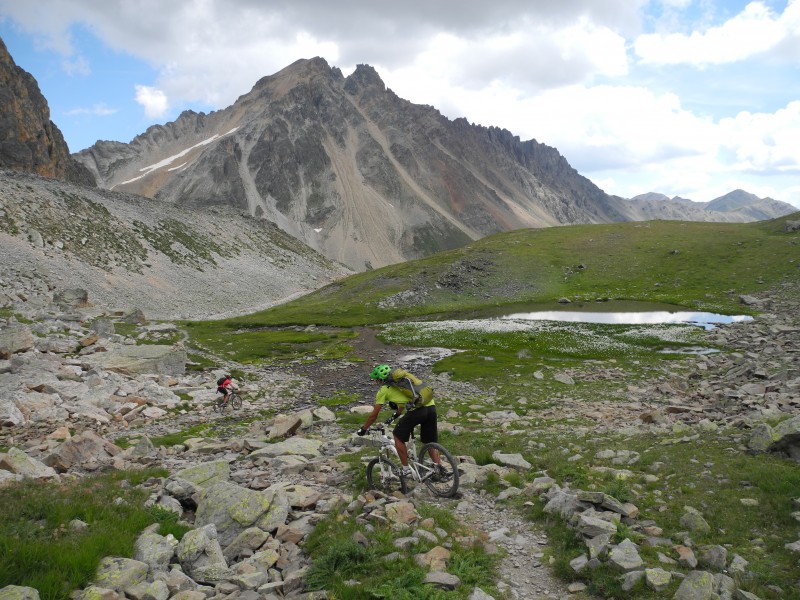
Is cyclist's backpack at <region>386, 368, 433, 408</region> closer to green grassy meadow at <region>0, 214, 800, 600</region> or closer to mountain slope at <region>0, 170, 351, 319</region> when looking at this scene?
green grassy meadow at <region>0, 214, 800, 600</region>

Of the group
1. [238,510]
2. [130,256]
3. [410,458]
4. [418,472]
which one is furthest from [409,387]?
[130,256]

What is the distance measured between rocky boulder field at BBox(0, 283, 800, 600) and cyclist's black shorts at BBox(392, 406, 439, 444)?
1.65m

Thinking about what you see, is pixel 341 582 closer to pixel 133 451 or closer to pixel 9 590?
pixel 9 590

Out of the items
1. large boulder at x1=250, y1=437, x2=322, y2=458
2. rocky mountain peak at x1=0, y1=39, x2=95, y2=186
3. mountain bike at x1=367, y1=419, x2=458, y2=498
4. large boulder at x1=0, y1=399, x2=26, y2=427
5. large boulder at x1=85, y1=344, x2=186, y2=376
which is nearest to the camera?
mountain bike at x1=367, y1=419, x2=458, y2=498

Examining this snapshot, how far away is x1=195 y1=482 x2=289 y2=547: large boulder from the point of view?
11406mm

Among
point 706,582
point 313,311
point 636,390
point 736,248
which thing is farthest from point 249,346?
point 736,248

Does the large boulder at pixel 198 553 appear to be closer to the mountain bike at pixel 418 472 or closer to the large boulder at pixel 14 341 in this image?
the mountain bike at pixel 418 472

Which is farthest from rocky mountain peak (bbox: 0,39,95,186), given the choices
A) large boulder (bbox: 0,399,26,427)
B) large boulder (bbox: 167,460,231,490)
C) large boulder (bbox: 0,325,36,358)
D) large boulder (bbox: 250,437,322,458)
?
large boulder (bbox: 167,460,231,490)

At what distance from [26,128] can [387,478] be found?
203 metres

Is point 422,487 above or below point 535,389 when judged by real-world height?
above

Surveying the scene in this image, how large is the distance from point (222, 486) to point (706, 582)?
1107 centimetres

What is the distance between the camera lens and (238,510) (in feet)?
38.3

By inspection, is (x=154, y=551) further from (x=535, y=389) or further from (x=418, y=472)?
(x=535, y=389)

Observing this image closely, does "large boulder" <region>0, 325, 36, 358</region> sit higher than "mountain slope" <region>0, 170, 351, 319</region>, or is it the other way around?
"mountain slope" <region>0, 170, 351, 319</region>
